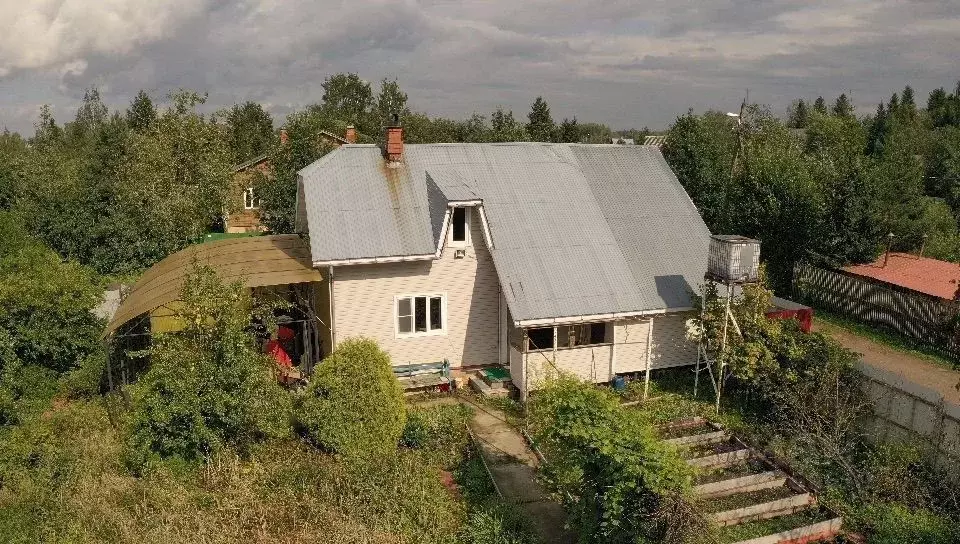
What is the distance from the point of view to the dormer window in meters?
20.1

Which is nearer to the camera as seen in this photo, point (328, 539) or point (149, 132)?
point (328, 539)

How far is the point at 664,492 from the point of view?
34.3 ft

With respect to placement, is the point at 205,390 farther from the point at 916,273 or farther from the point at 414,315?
the point at 916,273

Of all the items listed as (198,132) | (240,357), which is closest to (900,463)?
(240,357)

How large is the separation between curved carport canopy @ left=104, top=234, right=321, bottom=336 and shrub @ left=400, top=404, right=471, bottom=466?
521cm

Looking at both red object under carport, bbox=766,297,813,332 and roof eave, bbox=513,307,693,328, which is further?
red object under carport, bbox=766,297,813,332

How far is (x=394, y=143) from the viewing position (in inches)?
842

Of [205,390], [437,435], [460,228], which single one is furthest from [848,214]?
[205,390]

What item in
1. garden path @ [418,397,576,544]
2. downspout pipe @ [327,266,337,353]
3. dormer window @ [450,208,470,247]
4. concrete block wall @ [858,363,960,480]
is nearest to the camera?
garden path @ [418,397,576,544]

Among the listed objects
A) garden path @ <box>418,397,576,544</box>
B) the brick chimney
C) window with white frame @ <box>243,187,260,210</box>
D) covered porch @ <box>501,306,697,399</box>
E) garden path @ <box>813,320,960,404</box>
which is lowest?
garden path @ <box>418,397,576,544</box>

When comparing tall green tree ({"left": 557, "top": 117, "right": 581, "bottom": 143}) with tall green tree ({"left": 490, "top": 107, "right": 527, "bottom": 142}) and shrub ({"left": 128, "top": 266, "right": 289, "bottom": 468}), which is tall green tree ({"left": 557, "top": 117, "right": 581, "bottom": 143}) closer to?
tall green tree ({"left": 490, "top": 107, "right": 527, "bottom": 142})

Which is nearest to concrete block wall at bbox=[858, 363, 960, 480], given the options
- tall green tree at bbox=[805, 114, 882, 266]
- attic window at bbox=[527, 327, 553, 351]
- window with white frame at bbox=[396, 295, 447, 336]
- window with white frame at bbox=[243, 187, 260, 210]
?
attic window at bbox=[527, 327, 553, 351]

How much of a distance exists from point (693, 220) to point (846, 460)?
9.75 m

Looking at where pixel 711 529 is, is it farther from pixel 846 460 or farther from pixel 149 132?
Result: pixel 149 132
